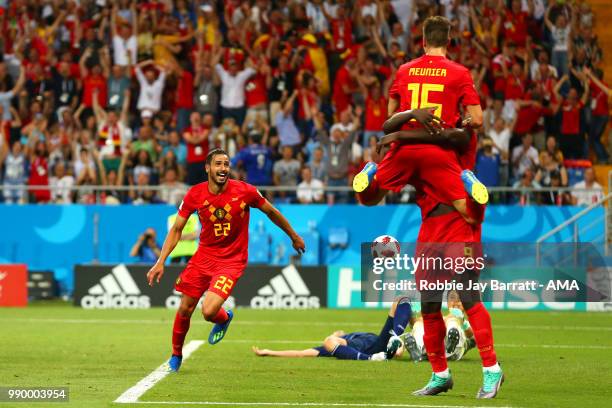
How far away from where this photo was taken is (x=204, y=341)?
612 inches

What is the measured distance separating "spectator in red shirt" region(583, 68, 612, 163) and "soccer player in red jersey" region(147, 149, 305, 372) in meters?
14.6

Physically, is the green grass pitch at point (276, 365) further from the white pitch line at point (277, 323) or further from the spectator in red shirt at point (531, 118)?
the spectator in red shirt at point (531, 118)

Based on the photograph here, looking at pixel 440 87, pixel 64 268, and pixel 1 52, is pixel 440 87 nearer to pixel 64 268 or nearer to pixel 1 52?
pixel 64 268

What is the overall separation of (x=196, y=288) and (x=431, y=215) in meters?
3.41

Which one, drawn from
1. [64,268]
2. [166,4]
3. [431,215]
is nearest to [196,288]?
[431,215]

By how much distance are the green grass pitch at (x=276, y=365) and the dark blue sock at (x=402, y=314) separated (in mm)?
432

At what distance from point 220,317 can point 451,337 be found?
2.35 metres

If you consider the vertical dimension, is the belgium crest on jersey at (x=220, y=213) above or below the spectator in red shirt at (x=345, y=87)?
below

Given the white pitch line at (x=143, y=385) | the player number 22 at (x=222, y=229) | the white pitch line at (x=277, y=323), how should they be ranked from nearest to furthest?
the white pitch line at (x=143, y=385)
the player number 22 at (x=222, y=229)
the white pitch line at (x=277, y=323)

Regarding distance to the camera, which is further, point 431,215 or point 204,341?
point 204,341

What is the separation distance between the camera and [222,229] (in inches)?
476

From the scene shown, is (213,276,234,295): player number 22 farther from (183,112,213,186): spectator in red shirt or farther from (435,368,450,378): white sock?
(183,112,213,186): spectator in red shirt

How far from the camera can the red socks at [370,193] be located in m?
9.06

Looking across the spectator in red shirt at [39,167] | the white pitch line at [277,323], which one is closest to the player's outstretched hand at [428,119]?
the white pitch line at [277,323]
